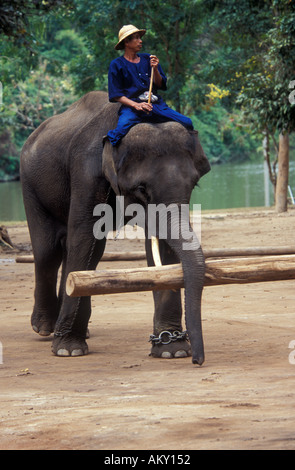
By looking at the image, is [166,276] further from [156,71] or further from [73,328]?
[156,71]

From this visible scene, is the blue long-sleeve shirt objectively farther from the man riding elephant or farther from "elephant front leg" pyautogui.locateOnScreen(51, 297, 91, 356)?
"elephant front leg" pyautogui.locateOnScreen(51, 297, 91, 356)

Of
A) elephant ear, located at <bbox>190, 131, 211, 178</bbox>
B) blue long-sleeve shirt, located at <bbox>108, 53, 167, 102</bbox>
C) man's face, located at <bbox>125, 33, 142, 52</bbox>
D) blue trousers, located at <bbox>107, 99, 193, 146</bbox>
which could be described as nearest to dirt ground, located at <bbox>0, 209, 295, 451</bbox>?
elephant ear, located at <bbox>190, 131, 211, 178</bbox>

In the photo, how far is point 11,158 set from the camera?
168 ft

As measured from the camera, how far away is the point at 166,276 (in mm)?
5281

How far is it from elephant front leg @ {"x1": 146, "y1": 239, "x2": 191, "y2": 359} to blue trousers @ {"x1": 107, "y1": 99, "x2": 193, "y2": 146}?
0.83m

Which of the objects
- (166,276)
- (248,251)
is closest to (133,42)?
(166,276)

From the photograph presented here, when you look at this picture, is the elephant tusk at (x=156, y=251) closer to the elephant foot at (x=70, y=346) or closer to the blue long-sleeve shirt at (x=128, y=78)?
the blue long-sleeve shirt at (x=128, y=78)

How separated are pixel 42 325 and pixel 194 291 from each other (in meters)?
2.61

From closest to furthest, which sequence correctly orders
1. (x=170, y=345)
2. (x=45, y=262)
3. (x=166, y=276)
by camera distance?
(x=166, y=276) → (x=170, y=345) → (x=45, y=262)

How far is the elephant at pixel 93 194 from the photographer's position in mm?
5656

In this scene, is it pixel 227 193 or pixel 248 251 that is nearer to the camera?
pixel 248 251

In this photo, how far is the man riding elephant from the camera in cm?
598

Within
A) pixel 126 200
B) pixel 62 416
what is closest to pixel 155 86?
pixel 126 200
